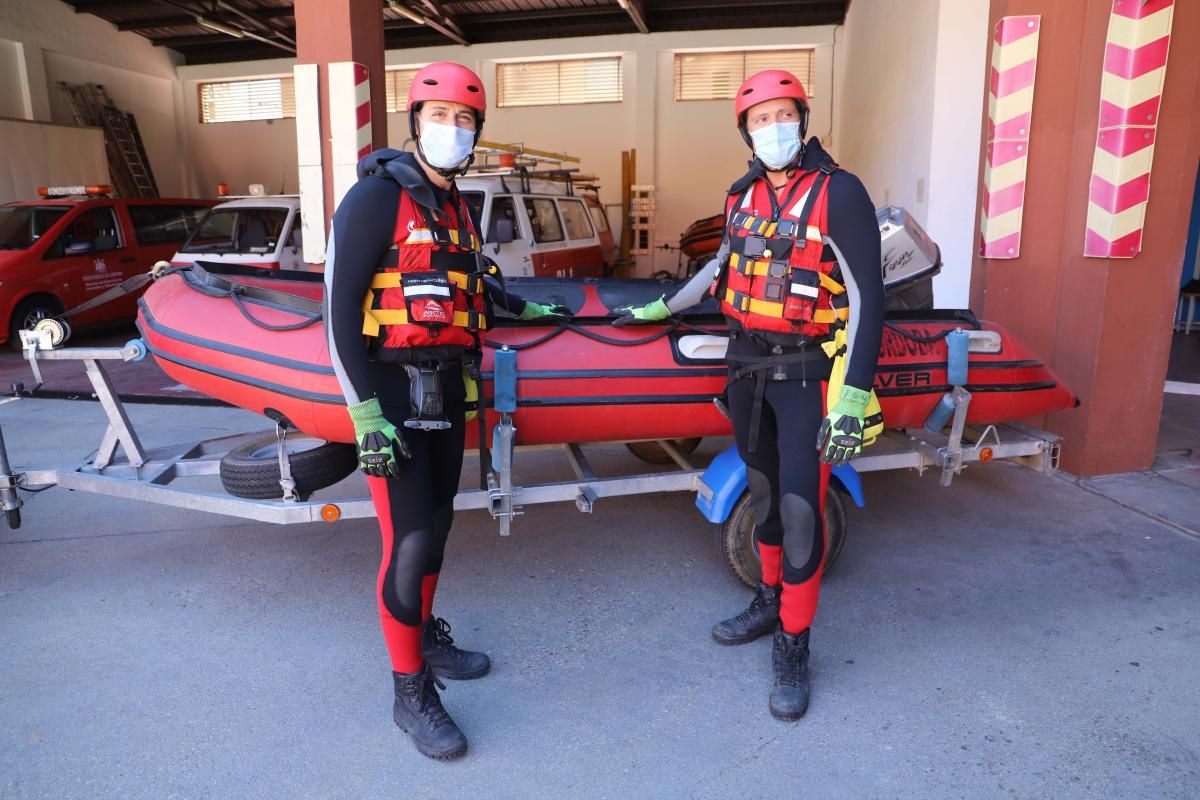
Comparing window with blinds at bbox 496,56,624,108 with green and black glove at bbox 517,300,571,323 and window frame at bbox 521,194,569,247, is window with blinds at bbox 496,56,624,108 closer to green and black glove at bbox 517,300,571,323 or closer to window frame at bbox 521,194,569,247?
window frame at bbox 521,194,569,247

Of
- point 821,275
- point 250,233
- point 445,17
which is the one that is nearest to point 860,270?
point 821,275

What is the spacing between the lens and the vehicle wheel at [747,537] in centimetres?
335

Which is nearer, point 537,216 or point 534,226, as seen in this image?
point 534,226

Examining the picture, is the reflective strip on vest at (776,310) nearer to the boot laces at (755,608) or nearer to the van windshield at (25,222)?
the boot laces at (755,608)

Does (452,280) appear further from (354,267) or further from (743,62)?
(743,62)

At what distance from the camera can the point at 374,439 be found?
2277 mm

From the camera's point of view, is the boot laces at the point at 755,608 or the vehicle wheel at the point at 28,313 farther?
the vehicle wheel at the point at 28,313

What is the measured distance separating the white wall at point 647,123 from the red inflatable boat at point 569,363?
12270mm

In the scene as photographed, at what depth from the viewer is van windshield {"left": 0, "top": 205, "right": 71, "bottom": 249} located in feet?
31.6

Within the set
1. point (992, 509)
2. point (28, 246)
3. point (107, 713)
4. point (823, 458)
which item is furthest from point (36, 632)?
point (28, 246)

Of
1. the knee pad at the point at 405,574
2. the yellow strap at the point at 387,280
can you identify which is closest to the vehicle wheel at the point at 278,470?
the knee pad at the point at 405,574

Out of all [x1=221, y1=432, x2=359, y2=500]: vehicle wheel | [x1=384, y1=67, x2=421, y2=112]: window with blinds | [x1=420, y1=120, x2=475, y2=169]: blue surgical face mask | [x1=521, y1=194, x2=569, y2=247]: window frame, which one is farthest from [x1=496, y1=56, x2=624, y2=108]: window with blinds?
[x1=420, y1=120, x2=475, y2=169]: blue surgical face mask

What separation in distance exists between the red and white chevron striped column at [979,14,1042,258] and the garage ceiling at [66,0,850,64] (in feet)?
30.9

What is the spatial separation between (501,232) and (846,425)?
17.9ft
